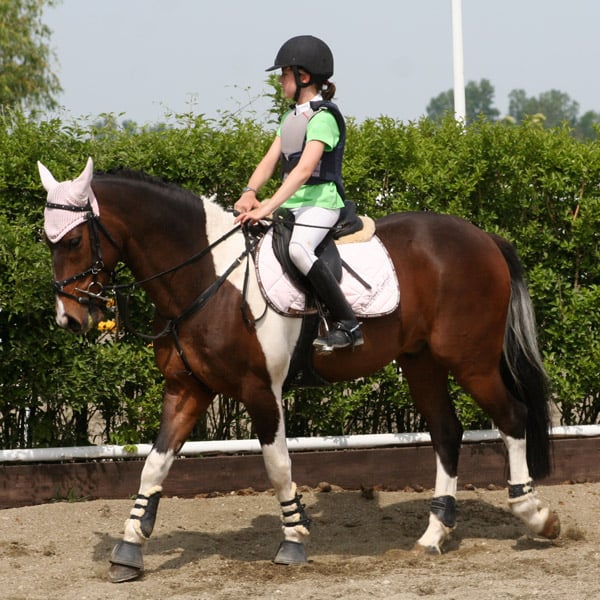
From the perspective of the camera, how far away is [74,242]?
564 cm

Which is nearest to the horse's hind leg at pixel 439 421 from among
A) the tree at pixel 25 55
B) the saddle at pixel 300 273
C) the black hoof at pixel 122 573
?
the saddle at pixel 300 273

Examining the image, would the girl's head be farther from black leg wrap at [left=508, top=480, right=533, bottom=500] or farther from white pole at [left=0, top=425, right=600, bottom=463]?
white pole at [left=0, top=425, right=600, bottom=463]

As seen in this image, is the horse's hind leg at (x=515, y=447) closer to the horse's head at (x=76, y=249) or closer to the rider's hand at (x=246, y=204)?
the rider's hand at (x=246, y=204)

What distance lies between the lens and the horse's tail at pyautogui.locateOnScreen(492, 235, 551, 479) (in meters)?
6.85

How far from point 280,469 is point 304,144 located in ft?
5.99

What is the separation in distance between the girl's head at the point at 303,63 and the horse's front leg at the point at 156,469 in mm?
1750

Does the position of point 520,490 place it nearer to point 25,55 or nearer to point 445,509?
point 445,509

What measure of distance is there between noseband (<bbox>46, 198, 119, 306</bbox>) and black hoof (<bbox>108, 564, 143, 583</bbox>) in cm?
147

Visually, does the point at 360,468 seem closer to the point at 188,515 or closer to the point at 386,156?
the point at 188,515

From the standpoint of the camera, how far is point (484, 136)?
26.7ft

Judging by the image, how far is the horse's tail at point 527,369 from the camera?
685 cm

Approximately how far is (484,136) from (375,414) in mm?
2279

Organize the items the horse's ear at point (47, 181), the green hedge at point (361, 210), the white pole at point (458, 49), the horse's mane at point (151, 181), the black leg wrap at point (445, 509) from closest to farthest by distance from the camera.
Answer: the horse's ear at point (47, 181), the horse's mane at point (151, 181), the black leg wrap at point (445, 509), the green hedge at point (361, 210), the white pole at point (458, 49)

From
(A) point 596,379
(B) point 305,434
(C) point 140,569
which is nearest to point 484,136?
(A) point 596,379
